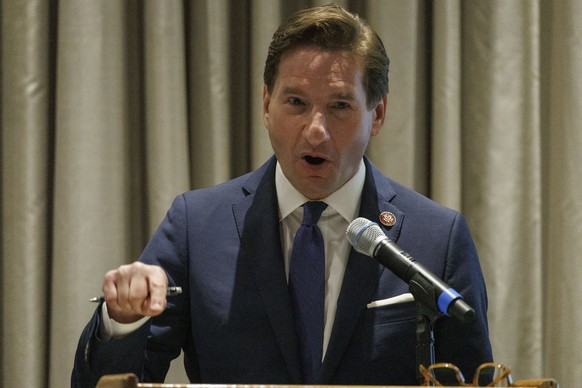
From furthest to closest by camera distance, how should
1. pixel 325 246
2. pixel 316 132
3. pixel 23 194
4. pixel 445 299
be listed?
pixel 23 194 < pixel 325 246 < pixel 316 132 < pixel 445 299

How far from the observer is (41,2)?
2.82 meters

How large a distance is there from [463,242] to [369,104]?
39 cm

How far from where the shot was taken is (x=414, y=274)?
1.53 m

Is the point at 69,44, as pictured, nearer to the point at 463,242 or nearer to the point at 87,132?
the point at 87,132

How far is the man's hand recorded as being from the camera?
1.60 m

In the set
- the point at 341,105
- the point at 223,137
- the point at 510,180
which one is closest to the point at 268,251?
the point at 341,105

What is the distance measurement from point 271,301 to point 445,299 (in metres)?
0.63

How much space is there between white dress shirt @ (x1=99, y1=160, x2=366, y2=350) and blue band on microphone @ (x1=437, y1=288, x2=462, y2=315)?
23.7 inches

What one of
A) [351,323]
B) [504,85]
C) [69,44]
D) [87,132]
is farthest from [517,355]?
[69,44]

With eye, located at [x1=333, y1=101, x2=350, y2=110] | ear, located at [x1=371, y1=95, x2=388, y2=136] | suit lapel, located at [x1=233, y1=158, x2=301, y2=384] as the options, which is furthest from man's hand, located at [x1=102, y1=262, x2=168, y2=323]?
ear, located at [x1=371, y1=95, x2=388, y2=136]

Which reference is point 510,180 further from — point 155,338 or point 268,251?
point 155,338

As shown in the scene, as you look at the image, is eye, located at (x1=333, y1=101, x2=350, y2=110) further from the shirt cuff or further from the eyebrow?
the shirt cuff

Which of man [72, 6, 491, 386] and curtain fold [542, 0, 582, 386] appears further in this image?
curtain fold [542, 0, 582, 386]

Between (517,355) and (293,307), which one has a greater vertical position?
(293,307)
